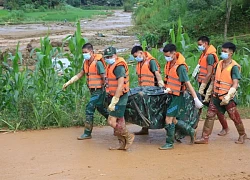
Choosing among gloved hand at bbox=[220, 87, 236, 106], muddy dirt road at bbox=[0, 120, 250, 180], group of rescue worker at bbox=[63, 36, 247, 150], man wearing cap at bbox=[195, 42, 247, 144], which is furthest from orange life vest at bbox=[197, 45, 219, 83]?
muddy dirt road at bbox=[0, 120, 250, 180]

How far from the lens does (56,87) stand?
8109 millimetres

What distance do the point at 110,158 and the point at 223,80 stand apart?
2.03 m

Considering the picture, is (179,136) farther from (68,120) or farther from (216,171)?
(68,120)

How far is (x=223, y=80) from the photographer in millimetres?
6512

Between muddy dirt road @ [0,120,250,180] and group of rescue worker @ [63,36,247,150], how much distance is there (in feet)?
0.83

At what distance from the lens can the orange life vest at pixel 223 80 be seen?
6.48m

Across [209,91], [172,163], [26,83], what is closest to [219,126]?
[209,91]

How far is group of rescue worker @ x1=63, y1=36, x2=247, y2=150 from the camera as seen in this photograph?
6.17 meters

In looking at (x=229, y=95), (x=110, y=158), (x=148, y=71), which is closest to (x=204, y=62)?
(x=148, y=71)

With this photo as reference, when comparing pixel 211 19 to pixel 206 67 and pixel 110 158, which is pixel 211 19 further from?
pixel 110 158

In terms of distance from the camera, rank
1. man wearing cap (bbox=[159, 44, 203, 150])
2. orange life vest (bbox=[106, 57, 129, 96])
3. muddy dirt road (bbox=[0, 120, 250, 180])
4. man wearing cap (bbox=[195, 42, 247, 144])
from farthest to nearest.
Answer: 1. man wearing cap (bbox=[195, 42, 247, 144])
2. man wearing cap (bbox=[159, 44, 203, 150])
3. orange life vest (bbox=[106, 57, 129, 96])
4. muddy dirt road (bbox=[0, 120, 250, 180])

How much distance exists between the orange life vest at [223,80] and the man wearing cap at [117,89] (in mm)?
1411

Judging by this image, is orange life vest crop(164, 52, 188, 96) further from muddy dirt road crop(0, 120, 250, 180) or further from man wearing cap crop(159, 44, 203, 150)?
muddy dirt road crop(0, 120, 250, 180)

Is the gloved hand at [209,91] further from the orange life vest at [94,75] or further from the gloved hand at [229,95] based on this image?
the orange life vest at [94,75]
